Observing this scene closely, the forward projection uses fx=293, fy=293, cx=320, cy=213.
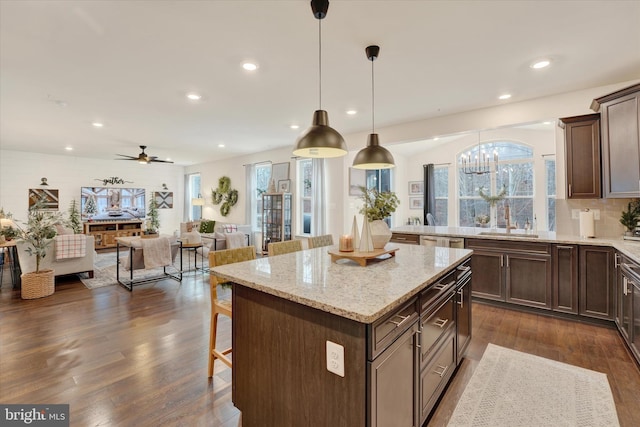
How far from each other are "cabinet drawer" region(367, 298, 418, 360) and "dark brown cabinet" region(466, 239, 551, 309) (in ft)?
8.89

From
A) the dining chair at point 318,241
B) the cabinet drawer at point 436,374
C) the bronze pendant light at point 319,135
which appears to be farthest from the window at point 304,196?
the cabinet drawer at point 436,374

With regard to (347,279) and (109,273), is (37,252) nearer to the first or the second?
(109,273)

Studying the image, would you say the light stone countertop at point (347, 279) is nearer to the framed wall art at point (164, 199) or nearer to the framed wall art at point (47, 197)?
the framed wall art at point (47, 197)

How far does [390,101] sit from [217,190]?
20.7 ft

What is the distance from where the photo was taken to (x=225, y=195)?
8.52 m

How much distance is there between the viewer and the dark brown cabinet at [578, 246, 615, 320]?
304 centimetres

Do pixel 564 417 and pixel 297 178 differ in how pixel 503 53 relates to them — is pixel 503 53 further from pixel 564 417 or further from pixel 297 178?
pixel 297 178

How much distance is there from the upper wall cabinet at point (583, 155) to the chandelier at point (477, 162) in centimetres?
340

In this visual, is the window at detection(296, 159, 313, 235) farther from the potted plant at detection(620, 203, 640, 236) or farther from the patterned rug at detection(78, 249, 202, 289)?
the potted plant at detection(620, 203, 640, 236)

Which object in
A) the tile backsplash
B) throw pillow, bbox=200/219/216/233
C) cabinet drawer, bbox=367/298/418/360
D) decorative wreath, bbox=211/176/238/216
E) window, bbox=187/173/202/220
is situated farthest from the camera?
window, bbox=187/173/202/220

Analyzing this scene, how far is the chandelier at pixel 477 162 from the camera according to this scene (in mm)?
6961

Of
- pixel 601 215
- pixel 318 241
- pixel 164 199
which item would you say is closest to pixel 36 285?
pixel 318 241

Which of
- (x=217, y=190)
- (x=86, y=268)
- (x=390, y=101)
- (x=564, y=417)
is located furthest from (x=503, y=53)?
(x=217, y=190)

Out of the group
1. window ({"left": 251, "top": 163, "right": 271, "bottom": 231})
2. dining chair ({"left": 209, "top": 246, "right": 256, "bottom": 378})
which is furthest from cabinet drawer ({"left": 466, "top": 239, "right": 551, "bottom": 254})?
window ({"left": 251, "top": 163, "right": 271, "bottom": 231})
